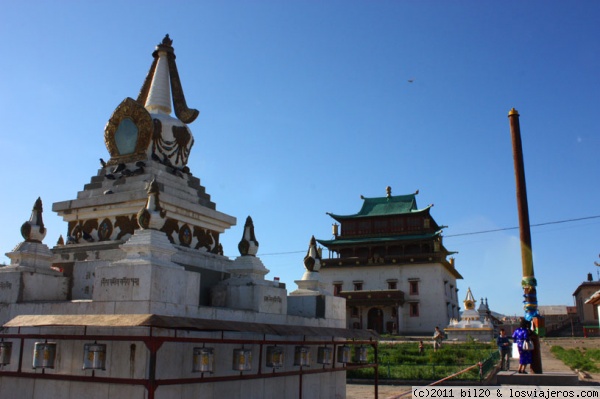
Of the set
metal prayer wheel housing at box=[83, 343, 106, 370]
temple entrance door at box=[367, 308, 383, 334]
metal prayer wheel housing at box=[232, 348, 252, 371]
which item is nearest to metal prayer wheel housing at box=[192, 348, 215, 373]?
metal prayer wheel housing at box=[232, 348, 252, 371]

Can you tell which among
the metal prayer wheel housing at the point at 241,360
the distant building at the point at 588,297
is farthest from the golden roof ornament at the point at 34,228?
the distant building at the point at 588,297

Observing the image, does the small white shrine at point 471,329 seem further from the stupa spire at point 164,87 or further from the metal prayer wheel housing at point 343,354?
the stupa spire at point 164,87

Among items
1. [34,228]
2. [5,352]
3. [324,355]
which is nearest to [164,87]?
[34,228]

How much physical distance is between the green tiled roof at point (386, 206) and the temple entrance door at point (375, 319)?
12573 millimetres

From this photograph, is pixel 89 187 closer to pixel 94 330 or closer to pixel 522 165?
pixel 94 330

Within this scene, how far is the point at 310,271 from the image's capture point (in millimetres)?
14523

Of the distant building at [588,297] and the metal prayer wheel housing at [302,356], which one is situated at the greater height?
the distant building at [588,297]

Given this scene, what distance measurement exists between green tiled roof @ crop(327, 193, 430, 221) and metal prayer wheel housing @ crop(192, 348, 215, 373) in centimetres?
6011

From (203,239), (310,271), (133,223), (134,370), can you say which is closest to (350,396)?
(310,271)

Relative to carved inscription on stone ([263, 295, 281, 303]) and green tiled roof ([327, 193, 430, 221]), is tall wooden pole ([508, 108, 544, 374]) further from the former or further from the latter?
green tiled roof ([327, 193, 430, 221])

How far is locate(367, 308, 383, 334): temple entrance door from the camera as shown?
204ft

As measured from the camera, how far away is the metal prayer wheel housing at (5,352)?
9828mm

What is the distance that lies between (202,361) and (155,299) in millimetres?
1291

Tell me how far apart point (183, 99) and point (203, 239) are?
4.78m
